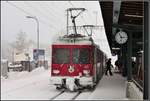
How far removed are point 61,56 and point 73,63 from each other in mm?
710

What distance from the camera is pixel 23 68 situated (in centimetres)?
4688

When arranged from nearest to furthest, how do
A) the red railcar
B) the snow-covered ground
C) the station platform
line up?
the station platform, the snow-covered ground, the red railcar

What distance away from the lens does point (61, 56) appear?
2083 cm

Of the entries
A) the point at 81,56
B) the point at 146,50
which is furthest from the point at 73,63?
the point at 146,50

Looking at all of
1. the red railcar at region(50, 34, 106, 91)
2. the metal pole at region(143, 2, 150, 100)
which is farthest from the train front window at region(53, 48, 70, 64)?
the metal pole at region(143, 2, 150, 100)

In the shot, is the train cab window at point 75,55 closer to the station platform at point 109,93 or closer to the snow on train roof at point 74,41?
the snow on train roof at point 74,41

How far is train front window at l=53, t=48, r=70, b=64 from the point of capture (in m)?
20.8

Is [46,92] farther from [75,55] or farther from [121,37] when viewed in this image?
[121,37]

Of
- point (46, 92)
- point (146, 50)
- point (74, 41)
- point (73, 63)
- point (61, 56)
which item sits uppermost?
point (74, 41)

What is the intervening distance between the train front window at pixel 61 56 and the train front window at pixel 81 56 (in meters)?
0.36

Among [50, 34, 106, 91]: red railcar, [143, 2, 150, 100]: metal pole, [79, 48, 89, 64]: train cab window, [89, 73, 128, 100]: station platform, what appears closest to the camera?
[143, 2, 150, 100]: metal pole

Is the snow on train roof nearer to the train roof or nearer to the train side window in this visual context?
the train roof

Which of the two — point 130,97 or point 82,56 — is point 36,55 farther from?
point 130,97

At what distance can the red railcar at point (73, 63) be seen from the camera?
66.7ft
